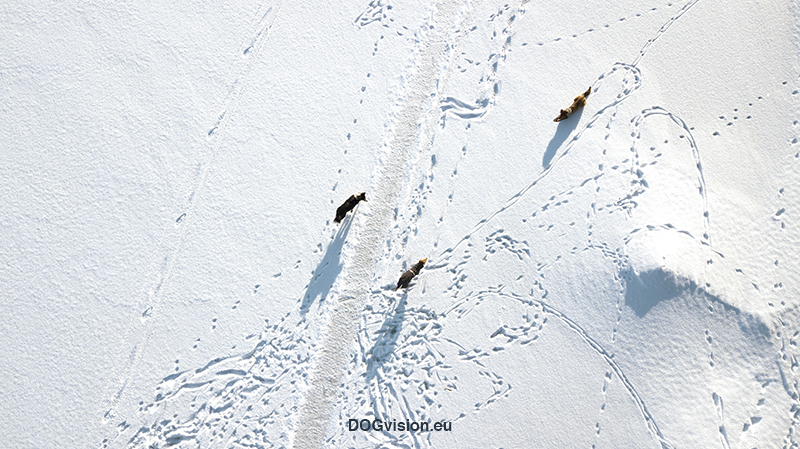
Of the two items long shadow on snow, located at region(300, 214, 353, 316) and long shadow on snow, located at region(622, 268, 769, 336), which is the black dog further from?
long shadow on snow, located at region(622, 268, 769, 336)

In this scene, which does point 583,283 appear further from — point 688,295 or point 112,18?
point 112,18

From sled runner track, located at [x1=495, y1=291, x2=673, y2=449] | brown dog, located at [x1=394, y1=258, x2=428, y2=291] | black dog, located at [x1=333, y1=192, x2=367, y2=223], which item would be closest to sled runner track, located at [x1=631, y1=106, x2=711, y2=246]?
sled runner track, located at [x1=495, y1=291, x2=673, y2=449]

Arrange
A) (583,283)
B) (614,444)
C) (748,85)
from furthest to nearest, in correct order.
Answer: (748,85) → (583,283) → (614,444)

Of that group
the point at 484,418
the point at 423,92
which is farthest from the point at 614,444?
the point at 423,92

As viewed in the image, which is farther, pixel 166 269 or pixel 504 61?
pixel 504 61

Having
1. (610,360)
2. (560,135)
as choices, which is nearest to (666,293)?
(610,360)

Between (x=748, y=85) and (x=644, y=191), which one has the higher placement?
(x=748, y=85)
